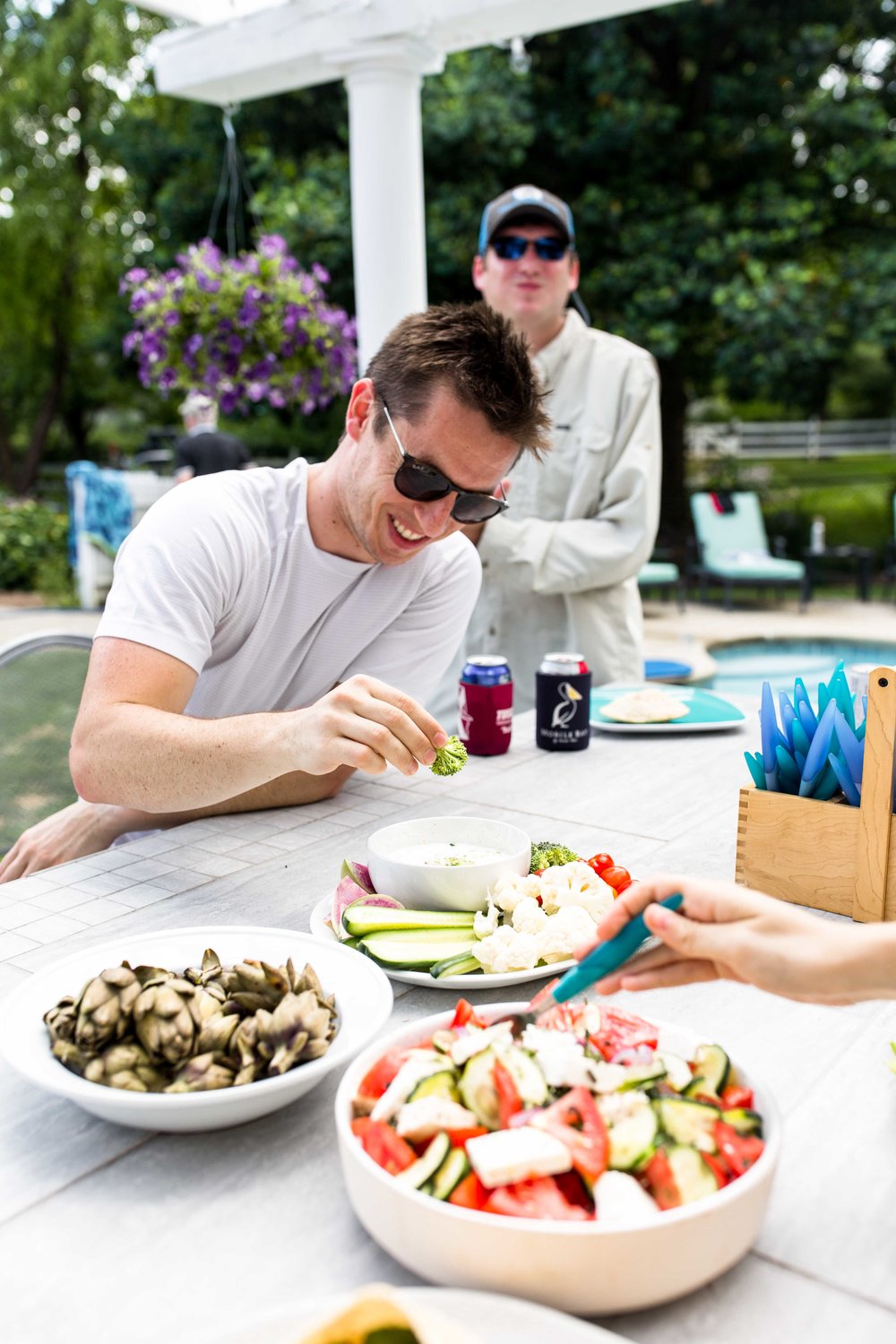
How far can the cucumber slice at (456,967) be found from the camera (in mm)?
1127

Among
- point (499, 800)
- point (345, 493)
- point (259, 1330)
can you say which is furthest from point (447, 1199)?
point (345, 493)

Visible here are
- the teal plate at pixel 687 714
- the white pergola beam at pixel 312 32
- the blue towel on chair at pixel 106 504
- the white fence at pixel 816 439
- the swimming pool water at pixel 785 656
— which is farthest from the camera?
the white fence at pixel 816 439

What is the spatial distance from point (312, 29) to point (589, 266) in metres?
6.24

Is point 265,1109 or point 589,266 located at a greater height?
point 589,266

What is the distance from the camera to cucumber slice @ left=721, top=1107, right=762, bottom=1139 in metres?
0.76

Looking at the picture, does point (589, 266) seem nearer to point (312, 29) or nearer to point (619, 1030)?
point (312, 29)

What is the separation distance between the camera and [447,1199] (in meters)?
0.70

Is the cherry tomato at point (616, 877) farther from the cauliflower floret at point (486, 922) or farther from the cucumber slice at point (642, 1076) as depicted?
the cucumber slice at point (642, 1076)

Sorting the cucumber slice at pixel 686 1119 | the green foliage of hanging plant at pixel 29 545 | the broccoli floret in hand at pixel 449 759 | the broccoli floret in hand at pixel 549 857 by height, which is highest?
the broccoli floret in hand at pixel 449 759

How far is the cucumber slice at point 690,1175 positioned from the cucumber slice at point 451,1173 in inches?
5.3

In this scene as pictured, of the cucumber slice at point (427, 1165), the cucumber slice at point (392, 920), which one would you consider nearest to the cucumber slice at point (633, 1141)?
the cucumber slice at point (427, 1165)


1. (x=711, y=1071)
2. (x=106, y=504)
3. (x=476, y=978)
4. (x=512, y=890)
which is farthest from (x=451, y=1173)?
(x=106, y=504)

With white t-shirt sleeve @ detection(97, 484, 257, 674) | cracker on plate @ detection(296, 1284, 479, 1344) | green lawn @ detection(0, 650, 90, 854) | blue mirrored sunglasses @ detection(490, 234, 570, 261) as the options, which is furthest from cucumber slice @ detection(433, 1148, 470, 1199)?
blue mirrored sunglasses @ detection(490, 234, 570, 261)

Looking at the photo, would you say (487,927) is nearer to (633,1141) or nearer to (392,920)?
(392,920)
